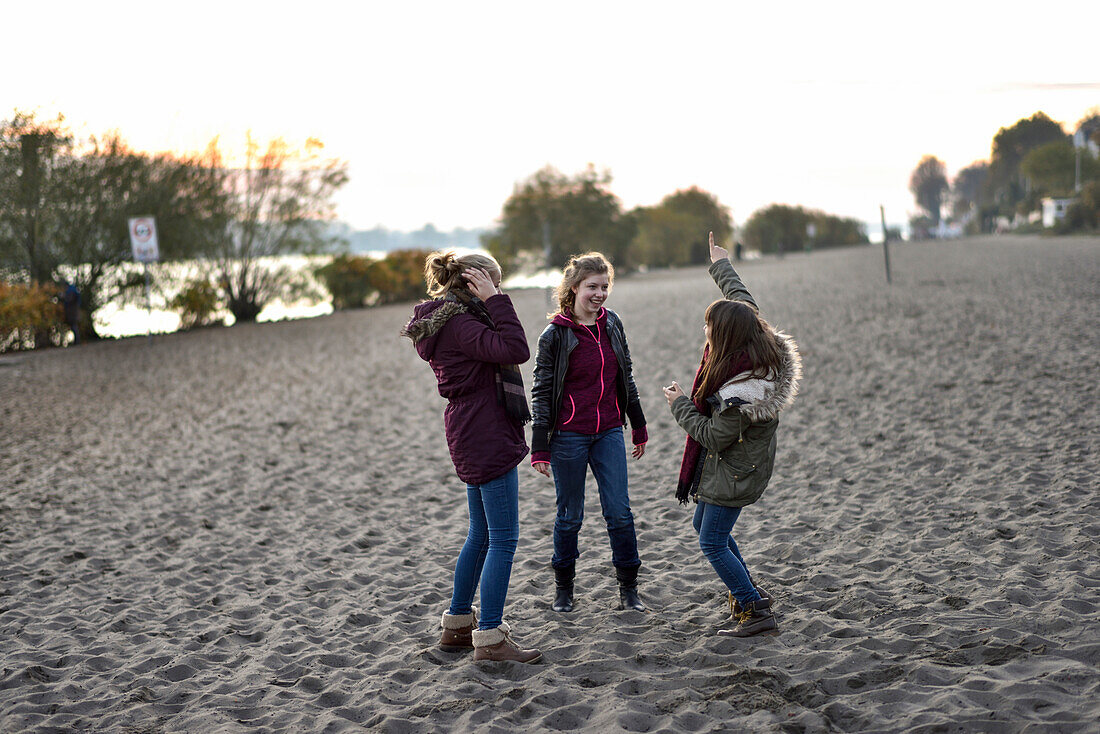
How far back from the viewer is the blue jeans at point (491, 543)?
4031 mm

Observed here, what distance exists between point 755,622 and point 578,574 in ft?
5.35

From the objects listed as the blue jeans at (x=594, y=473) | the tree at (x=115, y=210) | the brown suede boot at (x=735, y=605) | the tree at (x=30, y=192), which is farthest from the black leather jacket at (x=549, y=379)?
the tree at (x=115, y=210)

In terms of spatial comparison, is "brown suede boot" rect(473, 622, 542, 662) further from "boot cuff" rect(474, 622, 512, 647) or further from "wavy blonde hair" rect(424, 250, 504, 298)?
"wavy blonde hair" rect(424, 250, 504, 298)

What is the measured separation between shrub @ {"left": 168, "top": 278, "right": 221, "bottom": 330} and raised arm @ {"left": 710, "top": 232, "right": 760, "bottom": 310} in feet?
91.8

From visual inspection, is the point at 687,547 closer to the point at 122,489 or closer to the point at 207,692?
the point at 207,692

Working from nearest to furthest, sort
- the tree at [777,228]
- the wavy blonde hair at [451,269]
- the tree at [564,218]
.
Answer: the wavy blonde hair at [451,269], the tree at [564,218], the tree at [777,228]

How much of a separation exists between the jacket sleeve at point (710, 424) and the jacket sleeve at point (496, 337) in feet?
2.79

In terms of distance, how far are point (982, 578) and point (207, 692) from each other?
174 inches

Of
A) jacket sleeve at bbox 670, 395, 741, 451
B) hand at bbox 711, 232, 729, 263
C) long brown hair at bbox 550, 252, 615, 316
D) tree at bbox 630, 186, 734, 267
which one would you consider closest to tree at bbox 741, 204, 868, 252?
tree at bbox 630, 186, 734, 267

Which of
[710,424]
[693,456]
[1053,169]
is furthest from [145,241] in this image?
[1053,169]

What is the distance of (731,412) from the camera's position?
4.08 metres

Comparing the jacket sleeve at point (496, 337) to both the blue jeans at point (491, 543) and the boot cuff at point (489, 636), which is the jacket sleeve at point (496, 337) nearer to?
the blue jeans at point (491, 543)

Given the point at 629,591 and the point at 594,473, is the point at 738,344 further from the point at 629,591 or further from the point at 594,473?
the point at 629,591

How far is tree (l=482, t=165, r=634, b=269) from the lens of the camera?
59.8 meters
